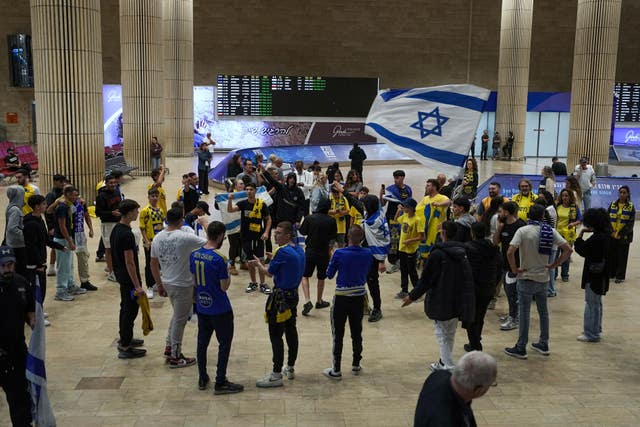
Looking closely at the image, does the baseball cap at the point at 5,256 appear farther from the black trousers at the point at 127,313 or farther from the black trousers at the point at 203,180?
the black trousers at the point at 203,180

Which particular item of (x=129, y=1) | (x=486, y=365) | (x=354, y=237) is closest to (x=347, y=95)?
(x=129, y=1)

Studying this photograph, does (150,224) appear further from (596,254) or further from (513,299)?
(596,254)

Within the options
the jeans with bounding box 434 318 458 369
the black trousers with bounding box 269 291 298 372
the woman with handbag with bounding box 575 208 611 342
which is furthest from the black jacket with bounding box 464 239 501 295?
the black trousers with bounding box 269 291 298 372

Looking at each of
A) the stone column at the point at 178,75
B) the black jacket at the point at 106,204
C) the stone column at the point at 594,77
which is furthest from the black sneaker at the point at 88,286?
the stone column at the point at 178,75

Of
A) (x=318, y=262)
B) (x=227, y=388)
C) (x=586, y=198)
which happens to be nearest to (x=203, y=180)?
(x=586, y=198)

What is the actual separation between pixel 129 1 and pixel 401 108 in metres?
17.1

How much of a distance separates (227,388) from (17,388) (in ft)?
6.17

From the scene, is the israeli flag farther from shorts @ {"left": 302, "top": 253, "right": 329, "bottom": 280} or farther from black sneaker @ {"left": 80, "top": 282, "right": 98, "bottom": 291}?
black sneaker @ {"left": 80, "top": 282, "right": 98, "bottom": 291}

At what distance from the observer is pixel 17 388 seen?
534 centimetres

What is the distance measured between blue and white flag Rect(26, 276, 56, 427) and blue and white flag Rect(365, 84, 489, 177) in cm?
528

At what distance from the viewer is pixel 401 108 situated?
9570 millimetres

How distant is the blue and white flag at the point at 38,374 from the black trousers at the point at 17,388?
58mm

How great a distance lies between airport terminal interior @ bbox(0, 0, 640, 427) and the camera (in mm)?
6449

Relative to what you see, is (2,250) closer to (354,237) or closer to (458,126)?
(354,237)
